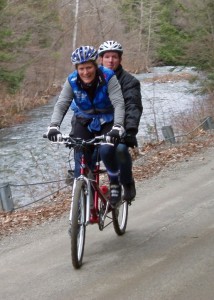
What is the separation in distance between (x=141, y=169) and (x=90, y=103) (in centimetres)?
559

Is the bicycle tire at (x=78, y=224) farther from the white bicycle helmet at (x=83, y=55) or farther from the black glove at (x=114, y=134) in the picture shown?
the white bicycle helmet at (x=83, y=55)

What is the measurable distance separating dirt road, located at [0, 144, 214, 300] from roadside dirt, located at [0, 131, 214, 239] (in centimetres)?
36

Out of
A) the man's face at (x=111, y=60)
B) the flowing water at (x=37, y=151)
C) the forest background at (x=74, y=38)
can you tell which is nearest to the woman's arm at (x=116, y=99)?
the man's face at (x=111, y=60)

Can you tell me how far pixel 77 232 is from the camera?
555cm

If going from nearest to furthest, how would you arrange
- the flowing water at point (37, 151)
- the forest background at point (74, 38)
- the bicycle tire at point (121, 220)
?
1. the bicycle tire at point (121, 220)
2. the flowing water at point (37, 151)
3. the forest background at point (74, 38)

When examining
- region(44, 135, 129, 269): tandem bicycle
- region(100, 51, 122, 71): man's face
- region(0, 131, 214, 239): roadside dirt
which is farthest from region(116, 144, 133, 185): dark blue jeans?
region(0, 131, 214, 239): roadside dirt

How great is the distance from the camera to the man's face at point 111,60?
6590 mm

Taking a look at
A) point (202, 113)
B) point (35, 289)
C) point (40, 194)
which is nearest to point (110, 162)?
point (35, 289)

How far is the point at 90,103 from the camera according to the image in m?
5.87

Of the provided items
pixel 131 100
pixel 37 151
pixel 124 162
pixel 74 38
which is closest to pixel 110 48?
pixel 131 100

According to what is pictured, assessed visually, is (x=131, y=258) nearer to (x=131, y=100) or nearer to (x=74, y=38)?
(x=131, y=100)

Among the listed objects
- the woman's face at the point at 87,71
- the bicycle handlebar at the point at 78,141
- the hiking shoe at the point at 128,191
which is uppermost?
the woman's face at the point at 87,71

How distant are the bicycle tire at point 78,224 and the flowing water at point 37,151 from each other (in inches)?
172

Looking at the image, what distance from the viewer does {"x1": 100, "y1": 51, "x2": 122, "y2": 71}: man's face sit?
6590mm
